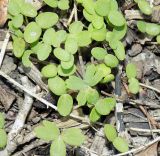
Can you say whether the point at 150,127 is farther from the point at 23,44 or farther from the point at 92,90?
the point at 23,44

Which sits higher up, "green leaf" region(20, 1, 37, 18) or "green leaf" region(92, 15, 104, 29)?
"green leaf" region(20, 1, 37, 18)

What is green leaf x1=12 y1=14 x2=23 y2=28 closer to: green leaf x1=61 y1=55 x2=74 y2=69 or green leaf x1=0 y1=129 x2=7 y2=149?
green leaf x1=61 y1=55 x2=74 y2=69

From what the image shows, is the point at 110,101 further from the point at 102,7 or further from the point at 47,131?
the point at 102,7

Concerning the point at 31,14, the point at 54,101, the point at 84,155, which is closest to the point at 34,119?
the point at 54,101

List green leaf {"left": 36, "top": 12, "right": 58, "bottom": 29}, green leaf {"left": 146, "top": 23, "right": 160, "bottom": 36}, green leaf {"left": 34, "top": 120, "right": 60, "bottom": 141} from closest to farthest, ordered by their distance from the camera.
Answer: green leaf {"left": 34, "top": 120, "right": 60, "bottom": 141}
green leaf {"left": 36, "top": 12, "right": 58, "bottom": 29}
green leaf {"left": 146, "top": 23, "right": 160, "bottom": 36}

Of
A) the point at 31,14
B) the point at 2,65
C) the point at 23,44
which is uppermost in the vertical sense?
the point at 31,14

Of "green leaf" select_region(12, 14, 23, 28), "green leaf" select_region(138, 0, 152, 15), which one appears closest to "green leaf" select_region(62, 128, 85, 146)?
"green leaf" select_region(12, 14, 23, 28)

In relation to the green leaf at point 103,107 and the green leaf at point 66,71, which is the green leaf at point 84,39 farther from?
the green leaf at point 103,107
